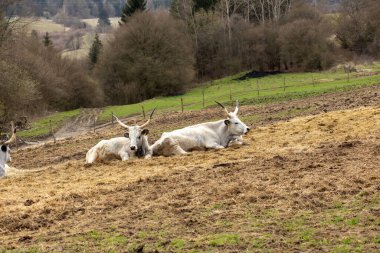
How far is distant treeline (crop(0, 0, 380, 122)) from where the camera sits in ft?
194

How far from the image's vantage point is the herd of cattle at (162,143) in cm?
1731

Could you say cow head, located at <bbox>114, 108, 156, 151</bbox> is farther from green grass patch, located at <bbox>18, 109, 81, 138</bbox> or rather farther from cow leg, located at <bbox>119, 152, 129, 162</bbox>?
green grass patch, located at <bbox>18, 109, 81, 138</bbox>

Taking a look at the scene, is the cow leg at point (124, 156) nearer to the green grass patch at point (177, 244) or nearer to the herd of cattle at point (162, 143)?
the herd of cattle at point (162, 143)

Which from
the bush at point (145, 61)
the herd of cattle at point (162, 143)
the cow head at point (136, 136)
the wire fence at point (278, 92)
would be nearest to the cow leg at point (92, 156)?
the herd of cattle at point (162, 143)

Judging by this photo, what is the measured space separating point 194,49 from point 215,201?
212 ft

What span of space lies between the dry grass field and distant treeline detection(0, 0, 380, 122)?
1364 inches

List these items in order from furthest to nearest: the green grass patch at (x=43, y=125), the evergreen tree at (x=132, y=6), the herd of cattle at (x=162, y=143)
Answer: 1. the evergreen tree at (x=132, y=6)
2. the green grass patch at (x=43, y=125)
3. the herd of cattle at (x=162, y=143)

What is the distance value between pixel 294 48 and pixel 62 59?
29.2m

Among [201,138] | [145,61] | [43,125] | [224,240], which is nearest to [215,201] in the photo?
[224,240]

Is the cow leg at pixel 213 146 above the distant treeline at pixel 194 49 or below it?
below

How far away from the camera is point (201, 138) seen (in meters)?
18.1

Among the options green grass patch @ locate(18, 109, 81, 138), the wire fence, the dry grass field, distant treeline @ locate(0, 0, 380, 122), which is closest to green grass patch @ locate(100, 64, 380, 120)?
the wire fence

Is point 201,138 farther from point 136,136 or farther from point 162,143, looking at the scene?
point 136,136

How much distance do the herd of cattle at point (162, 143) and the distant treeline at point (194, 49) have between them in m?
30.5
